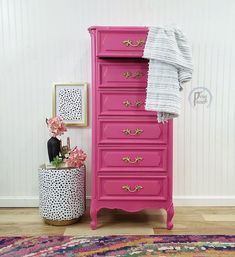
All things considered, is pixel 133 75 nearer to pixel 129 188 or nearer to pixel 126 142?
pixel 126 142

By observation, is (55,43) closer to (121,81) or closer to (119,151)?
(121,81)

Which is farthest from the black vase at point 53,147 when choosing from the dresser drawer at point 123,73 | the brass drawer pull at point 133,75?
the brass drawer pull at point 133,75

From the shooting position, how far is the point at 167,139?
89.7 inches

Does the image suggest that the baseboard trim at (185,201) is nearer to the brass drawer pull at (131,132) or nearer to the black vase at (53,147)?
the black vase at (53,147)

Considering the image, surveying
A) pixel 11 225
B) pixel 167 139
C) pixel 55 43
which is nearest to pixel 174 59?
pixel 167 139

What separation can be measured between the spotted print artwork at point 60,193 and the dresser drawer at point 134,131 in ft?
1.21

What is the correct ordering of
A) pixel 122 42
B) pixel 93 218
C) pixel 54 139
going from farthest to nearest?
pixel 54 139 → pixel 93 218 → pixel 122 42

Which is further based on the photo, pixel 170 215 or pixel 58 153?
pixel 58 153

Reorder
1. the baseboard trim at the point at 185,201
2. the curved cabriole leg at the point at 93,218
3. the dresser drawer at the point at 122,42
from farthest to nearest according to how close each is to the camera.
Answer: the baseboard trim at the point at 185,201 < the curved cabriole leg at the point at 93,218 < the dresser drawer at the point at 122,42

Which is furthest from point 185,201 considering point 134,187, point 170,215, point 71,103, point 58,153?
point 71,103

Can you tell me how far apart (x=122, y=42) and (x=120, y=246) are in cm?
133

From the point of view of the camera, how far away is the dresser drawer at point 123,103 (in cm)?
226

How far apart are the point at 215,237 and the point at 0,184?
1.79m

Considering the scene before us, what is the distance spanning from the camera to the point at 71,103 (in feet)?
8.92
